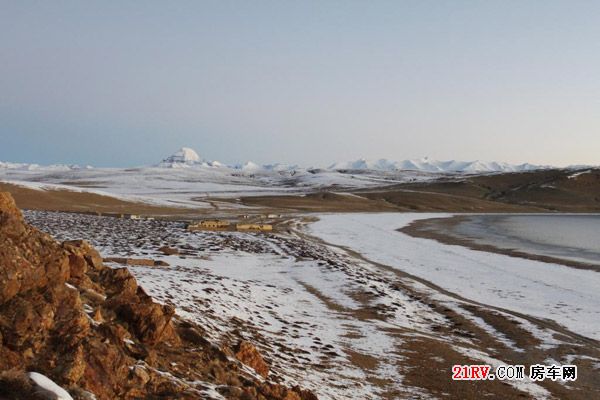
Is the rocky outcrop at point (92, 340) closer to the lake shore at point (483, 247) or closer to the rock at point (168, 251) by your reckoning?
the rock at point (168, 251)

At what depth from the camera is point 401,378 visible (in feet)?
33.1

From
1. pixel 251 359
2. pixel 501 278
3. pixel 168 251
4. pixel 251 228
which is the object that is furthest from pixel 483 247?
pixel 251 359

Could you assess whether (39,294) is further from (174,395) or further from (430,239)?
(430,239)

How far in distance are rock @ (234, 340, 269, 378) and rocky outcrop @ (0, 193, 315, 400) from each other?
19 millimetres

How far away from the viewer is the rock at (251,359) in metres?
8.91

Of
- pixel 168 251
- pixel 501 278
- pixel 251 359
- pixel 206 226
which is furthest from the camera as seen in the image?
pixel 206 226

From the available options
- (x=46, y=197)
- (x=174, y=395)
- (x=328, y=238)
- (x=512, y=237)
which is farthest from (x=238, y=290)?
(x=46, y=197)

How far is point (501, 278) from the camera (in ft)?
79.2

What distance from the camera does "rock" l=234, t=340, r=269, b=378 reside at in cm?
891

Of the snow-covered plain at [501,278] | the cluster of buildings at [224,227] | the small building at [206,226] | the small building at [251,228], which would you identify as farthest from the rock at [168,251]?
the small building at [251,228]

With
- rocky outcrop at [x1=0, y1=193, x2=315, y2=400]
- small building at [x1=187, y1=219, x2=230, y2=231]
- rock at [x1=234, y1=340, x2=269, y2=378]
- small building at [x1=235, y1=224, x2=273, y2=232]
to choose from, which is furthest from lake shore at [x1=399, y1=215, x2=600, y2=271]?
rocky outcrop at [x1=0, y1=193, x2=315, y2=400]

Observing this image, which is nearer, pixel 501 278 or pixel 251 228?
pixel 501 278

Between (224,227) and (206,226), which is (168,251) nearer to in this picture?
(206,226)

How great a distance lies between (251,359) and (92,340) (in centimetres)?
316
